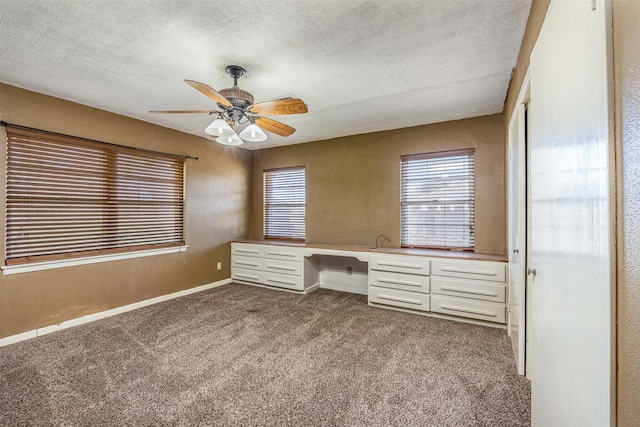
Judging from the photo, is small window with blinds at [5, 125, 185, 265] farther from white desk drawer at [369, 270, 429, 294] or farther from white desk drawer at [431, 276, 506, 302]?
white desk drawer at [431, 276, 506, 302]

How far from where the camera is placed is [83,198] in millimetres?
3365

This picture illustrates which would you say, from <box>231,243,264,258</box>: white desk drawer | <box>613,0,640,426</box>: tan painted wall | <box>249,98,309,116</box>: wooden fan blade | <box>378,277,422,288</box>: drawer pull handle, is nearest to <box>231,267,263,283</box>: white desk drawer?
<box>231,243,264,258</box>: white desk drawer

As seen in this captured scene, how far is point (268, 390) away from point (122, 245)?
9.42ft

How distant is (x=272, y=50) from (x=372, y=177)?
8.64 ft

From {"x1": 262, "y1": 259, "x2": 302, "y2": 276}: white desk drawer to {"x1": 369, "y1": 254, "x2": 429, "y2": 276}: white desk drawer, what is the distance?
3.89ft

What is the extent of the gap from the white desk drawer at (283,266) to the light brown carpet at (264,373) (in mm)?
1032

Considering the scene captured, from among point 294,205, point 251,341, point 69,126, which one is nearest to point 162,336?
point 251,341

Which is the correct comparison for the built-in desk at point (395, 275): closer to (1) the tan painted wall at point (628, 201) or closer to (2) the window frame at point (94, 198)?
(2) the window frame at point (94, 198)

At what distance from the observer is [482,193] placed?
373cm

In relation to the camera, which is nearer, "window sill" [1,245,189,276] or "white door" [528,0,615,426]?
"white door" [528,0,615,426]

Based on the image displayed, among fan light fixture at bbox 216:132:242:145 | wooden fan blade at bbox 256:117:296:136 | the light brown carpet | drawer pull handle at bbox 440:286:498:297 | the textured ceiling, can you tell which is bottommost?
the light brown carpet

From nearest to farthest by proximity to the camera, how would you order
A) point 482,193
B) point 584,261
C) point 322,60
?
1. point 584,261
2. point 322,60
3. point 482,193

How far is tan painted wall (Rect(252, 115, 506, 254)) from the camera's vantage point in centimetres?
368

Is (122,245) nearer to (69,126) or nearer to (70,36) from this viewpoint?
(69,126)
